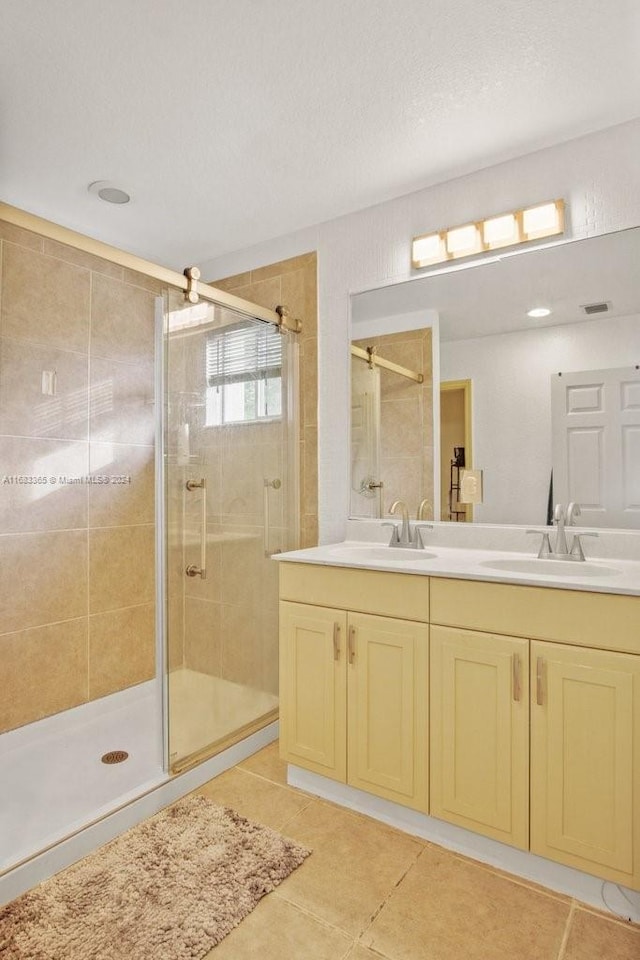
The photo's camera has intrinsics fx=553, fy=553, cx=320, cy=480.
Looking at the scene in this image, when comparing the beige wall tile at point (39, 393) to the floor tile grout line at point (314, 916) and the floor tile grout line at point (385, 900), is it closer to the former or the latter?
the floor tile grout line at point (314, 916)

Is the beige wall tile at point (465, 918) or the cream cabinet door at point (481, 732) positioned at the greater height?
the cream cabinet door at point (481, 732)

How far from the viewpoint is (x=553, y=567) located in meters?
1.96

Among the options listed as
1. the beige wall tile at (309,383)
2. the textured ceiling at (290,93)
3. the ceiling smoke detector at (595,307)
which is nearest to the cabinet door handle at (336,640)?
the beige wall tile at (309,383)

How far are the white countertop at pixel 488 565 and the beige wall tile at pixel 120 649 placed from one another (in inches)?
47.7

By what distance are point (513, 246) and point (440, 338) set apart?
0.45 meters

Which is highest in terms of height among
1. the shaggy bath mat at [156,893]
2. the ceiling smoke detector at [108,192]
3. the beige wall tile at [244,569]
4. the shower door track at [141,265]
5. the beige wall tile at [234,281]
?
the ceiling smoke detector at [108,192]

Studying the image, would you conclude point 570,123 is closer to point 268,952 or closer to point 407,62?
point 407,62

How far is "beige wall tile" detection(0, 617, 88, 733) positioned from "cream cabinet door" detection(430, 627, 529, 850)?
177cm

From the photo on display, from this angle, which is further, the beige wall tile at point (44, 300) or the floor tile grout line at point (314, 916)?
the beige wall tile at point (44, 300)

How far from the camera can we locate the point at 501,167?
7.33 ft

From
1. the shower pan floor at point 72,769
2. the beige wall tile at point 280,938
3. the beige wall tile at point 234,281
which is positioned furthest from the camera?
the beige wall tile at point 234,281

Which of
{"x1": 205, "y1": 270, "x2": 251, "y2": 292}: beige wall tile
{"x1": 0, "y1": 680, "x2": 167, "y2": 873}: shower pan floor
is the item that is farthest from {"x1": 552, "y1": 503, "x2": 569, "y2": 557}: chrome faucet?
{"x1": 205, "y1": 270, "x2": 251, "y2": 292}: beige wall tile

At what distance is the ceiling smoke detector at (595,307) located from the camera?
2033 millimetres

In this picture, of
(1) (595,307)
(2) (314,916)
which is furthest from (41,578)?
(1) (595,307)
